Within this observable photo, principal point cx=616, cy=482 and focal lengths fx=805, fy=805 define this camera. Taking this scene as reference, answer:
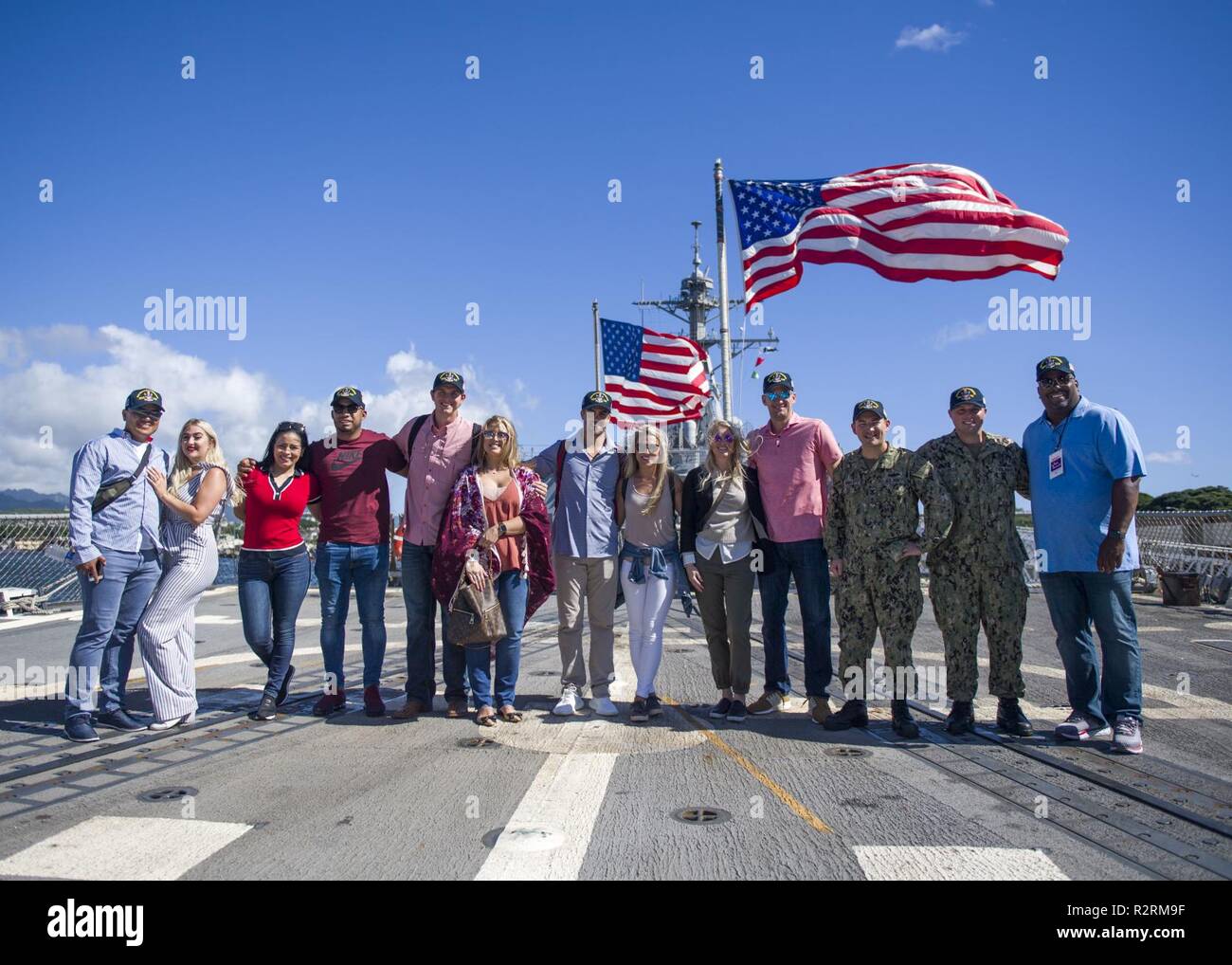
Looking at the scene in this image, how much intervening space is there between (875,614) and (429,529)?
2988mm

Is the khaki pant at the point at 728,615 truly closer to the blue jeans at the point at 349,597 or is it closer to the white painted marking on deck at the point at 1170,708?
the white painted marking on deck at the point at 1170,708

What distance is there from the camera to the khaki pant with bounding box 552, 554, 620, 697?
18.1ft

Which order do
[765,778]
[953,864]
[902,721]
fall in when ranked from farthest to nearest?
[902,721]
[765,778]
[953,864]

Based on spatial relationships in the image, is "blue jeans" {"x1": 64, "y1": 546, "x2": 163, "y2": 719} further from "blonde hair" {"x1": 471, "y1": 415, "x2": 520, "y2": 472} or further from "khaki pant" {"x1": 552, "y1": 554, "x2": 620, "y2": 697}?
"khaki pant" {"x1": 552, "y1": 554, "x2": 620, "y2": 697}

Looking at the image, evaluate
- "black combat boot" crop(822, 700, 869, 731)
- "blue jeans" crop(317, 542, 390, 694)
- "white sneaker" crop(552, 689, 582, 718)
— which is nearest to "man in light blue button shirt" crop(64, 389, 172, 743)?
"blue jeans" crop(317, 542, 390, 694)

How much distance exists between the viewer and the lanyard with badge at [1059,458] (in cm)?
487

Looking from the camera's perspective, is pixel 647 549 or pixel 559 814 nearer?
pixel 559 814

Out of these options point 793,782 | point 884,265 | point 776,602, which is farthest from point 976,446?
point 884,265

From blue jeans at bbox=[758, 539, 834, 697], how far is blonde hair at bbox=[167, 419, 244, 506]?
373 cm

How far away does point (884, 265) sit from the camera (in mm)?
7703

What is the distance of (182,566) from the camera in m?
5.41

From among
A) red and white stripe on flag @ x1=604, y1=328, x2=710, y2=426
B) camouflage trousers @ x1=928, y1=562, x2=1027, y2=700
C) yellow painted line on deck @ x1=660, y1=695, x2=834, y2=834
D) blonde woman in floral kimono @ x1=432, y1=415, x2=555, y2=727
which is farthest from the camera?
red and white stripe on flag @ x1=604, y1=328, x2=710, y2=426

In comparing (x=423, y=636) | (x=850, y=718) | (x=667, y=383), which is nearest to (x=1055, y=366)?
(x=850, y=718)

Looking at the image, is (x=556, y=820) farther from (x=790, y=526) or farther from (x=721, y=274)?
(x=721, y=274)
